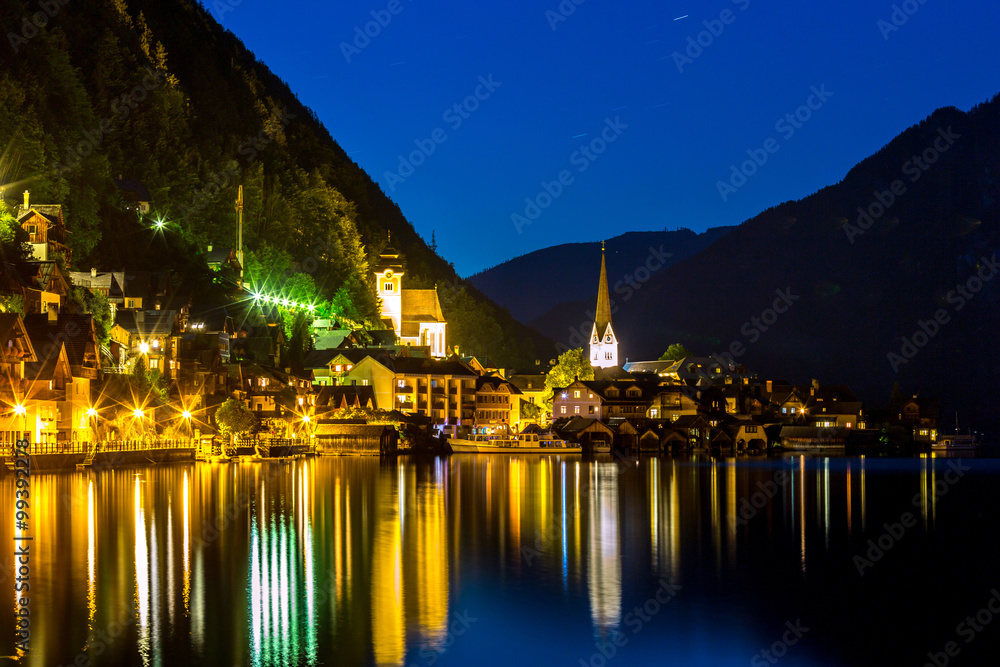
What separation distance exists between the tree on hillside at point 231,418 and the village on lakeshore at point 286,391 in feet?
0.34

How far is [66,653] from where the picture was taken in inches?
780

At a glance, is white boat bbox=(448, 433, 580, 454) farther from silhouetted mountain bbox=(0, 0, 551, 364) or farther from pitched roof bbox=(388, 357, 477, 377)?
Answer: silhouetted mountain bbox=(0, 0, 551, 364)

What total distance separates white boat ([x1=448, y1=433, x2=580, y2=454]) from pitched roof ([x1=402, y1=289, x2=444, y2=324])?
4163cm

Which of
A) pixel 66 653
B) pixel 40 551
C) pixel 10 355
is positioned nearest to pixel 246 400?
pixel 10 355

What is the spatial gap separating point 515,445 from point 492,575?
70870mm

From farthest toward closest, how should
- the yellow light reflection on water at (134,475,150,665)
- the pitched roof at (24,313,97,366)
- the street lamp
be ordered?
the pitched roof at (24,313,97,366)
the street lamp
the yellow light reflection on water at (134,475,150,665)

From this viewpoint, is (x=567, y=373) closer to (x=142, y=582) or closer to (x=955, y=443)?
(x=955, y=443)

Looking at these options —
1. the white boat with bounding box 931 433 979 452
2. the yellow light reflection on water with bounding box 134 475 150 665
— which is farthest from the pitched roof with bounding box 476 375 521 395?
the yellow light reflection on water with bounding box 134 475 150 665

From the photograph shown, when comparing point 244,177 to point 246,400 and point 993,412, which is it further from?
point 993,412

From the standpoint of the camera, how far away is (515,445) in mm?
100750

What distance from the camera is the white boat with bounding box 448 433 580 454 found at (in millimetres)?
99312

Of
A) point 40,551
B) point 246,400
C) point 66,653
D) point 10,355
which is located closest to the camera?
point 66,653

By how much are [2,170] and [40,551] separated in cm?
5334

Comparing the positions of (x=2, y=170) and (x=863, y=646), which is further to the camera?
(x=2, y=170)
